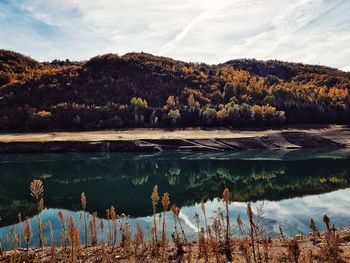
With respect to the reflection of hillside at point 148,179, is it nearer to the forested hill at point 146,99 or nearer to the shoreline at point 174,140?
the shoreline at point 174,140

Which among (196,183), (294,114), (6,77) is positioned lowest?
(196,183)

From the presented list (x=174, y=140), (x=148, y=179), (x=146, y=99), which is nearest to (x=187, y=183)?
(x=148, y=179)

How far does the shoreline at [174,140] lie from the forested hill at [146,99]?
7134 millimetres

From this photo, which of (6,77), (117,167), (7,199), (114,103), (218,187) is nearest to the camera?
(7,199)

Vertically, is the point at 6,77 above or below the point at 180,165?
above

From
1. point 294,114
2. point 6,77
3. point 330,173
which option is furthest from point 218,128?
point 6,77

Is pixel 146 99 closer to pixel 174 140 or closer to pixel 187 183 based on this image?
pixel 174 140

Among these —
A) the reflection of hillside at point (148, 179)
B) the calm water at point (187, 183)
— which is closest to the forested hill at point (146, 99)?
the calm water at point (187, 183)

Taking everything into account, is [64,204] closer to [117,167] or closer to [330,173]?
[117,167]

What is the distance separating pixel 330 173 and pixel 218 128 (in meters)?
46.4

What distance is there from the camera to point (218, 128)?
10788 cm

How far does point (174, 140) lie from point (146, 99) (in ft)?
156

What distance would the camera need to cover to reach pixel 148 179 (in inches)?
2391

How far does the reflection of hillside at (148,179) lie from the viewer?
44.8m
